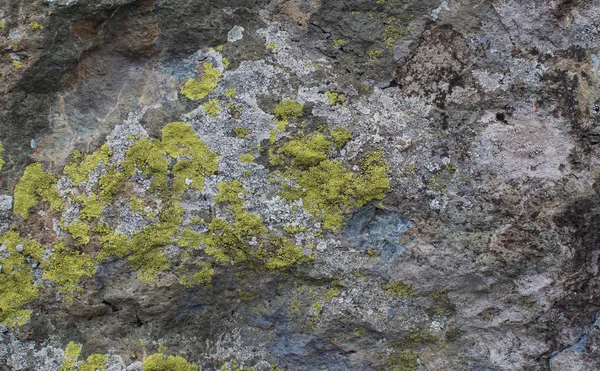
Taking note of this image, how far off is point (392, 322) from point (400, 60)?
999mm

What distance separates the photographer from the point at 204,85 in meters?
1.95

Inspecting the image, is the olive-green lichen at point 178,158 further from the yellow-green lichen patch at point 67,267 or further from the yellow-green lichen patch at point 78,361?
the yellow-green lichen patch at point 78,361

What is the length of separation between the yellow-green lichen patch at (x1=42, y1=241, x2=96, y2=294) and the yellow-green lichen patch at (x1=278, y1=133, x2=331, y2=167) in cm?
83

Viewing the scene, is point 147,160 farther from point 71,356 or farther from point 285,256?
point 71,356

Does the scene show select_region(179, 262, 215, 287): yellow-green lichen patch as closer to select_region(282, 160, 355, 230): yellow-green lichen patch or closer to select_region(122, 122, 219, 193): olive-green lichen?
select_region(122, 122, 219, 193): olive-green lichen

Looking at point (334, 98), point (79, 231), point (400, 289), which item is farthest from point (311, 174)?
point (79, 231)

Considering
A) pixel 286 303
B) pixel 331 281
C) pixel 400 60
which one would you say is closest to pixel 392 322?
pixel 331 281

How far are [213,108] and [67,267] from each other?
0.80 meters

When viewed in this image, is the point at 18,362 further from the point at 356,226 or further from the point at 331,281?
the point at 356,226

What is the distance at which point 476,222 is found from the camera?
1.93 m

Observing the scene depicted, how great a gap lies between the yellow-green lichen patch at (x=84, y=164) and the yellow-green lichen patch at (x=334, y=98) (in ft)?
2.75

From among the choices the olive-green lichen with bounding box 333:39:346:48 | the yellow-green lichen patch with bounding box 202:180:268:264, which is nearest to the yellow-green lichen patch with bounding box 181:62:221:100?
the yellow-green lichen patch with bounding box 202:180:268:264

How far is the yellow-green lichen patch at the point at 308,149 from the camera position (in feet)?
6.38

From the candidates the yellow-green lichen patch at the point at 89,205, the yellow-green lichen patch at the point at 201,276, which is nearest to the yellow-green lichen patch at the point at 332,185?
the yellow-green lichen patch at the point at 201,276
